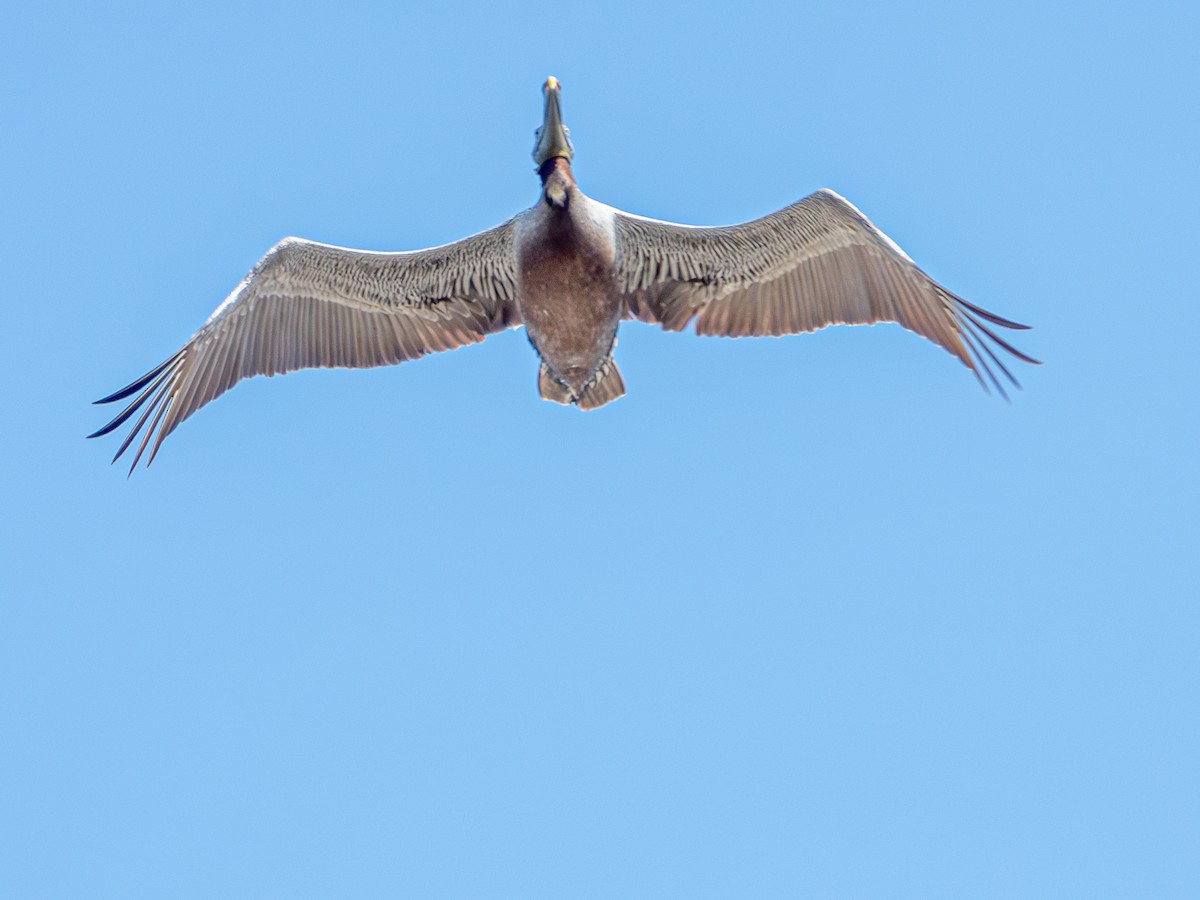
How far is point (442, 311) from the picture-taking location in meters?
12.1

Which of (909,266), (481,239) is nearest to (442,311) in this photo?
(481,239)

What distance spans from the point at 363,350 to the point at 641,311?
2406mm

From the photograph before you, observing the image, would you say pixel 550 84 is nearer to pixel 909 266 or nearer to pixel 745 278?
pixel 745 278

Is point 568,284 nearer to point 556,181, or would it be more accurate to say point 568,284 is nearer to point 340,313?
point 556,181

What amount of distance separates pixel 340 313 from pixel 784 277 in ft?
12.4

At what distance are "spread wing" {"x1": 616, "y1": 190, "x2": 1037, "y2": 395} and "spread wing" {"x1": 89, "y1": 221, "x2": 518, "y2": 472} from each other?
1.17 m

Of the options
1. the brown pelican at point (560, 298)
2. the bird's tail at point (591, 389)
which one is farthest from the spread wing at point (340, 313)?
the bird's tail at point (591, 389)

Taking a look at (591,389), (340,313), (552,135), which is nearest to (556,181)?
(552,135)

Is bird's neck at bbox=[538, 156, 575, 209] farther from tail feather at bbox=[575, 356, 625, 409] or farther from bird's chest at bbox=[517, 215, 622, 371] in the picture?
tail feather at bbox=[575, 356, 625, 409]

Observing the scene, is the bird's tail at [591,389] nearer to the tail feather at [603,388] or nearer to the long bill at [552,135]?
the tail feather at [603,388]

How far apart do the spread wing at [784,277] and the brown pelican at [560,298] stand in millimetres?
11

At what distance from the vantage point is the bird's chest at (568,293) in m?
11.1

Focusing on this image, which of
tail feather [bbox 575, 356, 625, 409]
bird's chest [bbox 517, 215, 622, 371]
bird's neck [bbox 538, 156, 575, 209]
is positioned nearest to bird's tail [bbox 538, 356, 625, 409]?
tail feather [bbox 575, 356, 625, 409]

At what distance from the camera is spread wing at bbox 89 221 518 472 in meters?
11.9
